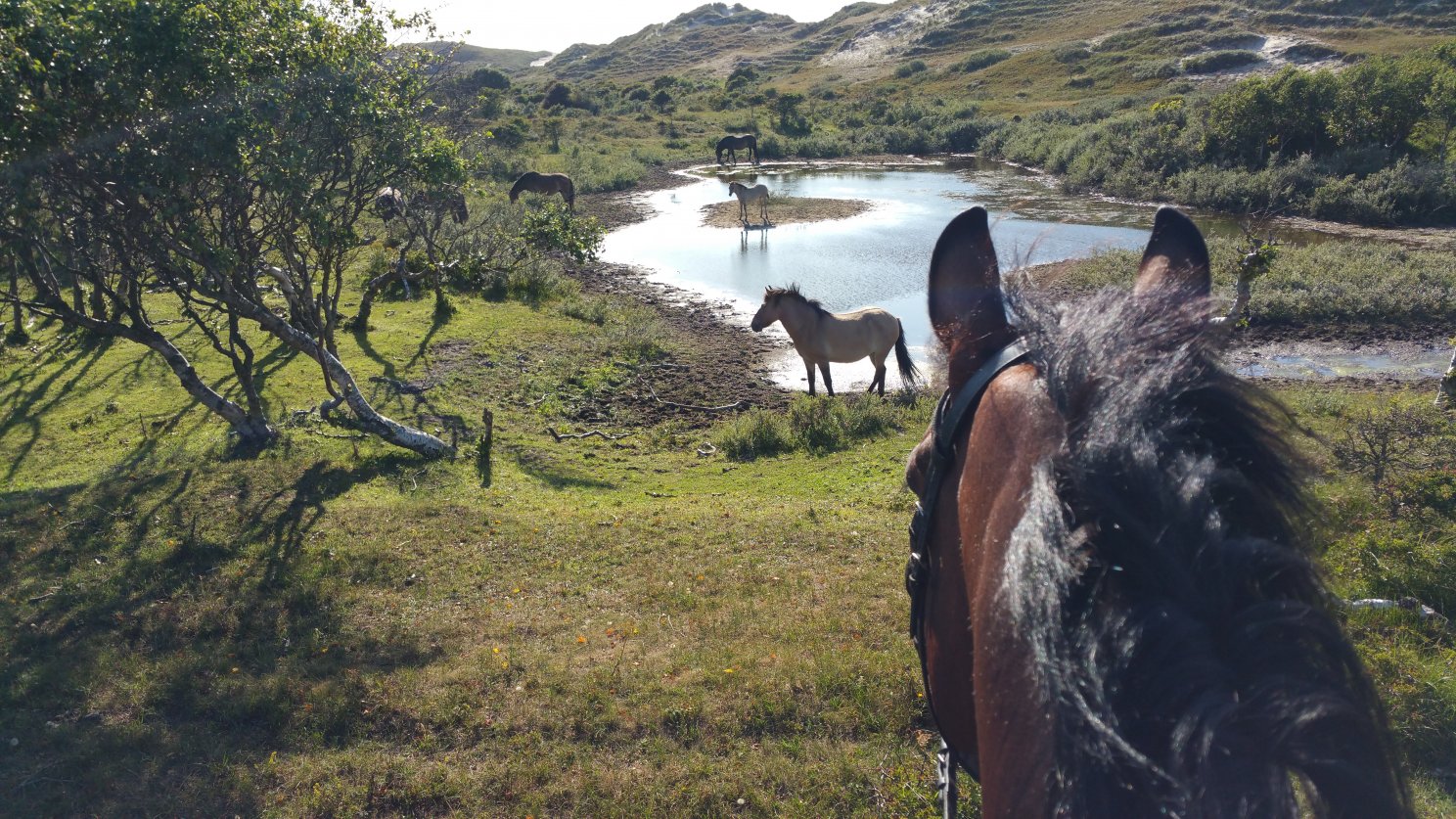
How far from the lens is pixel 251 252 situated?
8.38m

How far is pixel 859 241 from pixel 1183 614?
937 inches

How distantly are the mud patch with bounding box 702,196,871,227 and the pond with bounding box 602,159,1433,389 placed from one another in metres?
0.50

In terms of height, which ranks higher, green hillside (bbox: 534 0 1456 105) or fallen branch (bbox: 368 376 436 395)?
green hillside (bbox: 534 0 1456 105)

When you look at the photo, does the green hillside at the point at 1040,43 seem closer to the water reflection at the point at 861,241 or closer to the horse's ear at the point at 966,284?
the water reflection at the point at 861,241

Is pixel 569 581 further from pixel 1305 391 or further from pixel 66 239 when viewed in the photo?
pixel 1305 391

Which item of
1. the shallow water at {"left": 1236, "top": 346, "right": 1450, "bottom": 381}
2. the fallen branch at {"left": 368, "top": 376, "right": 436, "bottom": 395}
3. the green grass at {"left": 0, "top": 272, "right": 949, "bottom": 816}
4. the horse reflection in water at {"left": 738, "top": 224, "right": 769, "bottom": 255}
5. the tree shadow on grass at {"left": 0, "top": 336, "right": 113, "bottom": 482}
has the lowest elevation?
the shallow water at {"left": 1236, "top": 346, "right": 1450, "bottom": 381}

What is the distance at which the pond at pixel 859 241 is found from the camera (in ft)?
60.7

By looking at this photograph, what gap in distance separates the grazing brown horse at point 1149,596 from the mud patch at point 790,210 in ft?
86.2

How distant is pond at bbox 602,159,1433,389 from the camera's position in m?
18.5

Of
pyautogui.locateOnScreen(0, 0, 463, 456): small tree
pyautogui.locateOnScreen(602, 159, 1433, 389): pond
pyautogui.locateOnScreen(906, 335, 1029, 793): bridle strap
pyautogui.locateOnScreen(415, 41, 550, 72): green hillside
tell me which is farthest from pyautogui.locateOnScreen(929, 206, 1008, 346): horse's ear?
pyautogui.locateOnScreen(415, 41, 550, 72): green hillside

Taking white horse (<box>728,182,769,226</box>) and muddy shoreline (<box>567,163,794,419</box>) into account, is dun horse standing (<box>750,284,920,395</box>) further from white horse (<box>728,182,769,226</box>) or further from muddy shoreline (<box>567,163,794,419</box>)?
white horse (<box>728,182,769,226</box>)

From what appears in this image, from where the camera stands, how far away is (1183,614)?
35.8 inches

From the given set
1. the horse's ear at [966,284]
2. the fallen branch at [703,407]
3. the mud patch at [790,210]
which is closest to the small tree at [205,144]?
the fallen branch at [703,407]

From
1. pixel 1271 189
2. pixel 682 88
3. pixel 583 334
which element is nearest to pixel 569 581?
pixel 583 334
